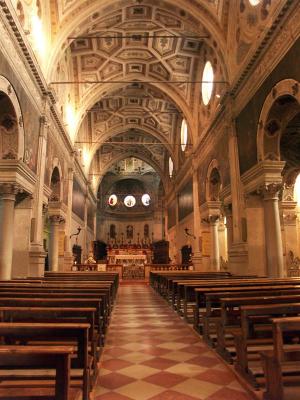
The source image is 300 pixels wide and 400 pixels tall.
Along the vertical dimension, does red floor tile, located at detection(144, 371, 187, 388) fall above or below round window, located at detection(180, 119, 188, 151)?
below

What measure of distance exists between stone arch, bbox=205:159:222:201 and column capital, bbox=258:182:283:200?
5828mm

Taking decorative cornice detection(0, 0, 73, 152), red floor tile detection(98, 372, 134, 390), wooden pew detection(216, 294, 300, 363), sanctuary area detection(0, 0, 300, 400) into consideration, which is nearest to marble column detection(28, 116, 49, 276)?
sanctuary area detection(0, 0, 300, 400)

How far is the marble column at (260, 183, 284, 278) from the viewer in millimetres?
10125

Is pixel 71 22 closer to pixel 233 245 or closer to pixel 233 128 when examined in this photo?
pixel 233 128

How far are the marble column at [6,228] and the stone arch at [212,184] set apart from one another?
9.46 m

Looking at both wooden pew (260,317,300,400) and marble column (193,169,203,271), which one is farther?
marble column (193,169,203,271)

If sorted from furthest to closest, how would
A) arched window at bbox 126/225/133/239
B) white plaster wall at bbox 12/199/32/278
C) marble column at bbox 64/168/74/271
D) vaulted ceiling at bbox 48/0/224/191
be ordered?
1. arched window at bbox 126/225/133/239
2. marble column at bbox 64/168/74/271
3. vaulted ceiling at bbox 48/0/224/191
4. white plaster wall at bbox 12/199/32/278

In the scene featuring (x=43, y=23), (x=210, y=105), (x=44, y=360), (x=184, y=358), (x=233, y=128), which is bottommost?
(x=184, y=358)

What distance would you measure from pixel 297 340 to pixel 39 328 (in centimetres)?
320

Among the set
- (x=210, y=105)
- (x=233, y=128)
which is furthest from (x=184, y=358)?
(x=210, y=105)

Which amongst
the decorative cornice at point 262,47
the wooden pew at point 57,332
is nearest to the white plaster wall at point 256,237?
the decorative cornice at point 262,47

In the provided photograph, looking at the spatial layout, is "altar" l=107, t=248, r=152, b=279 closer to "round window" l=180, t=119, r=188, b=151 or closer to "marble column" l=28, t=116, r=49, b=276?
"round window" l=180, t=119, r=188, b=151

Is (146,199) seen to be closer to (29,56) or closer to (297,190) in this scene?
(297,190)

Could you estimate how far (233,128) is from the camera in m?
12.7
